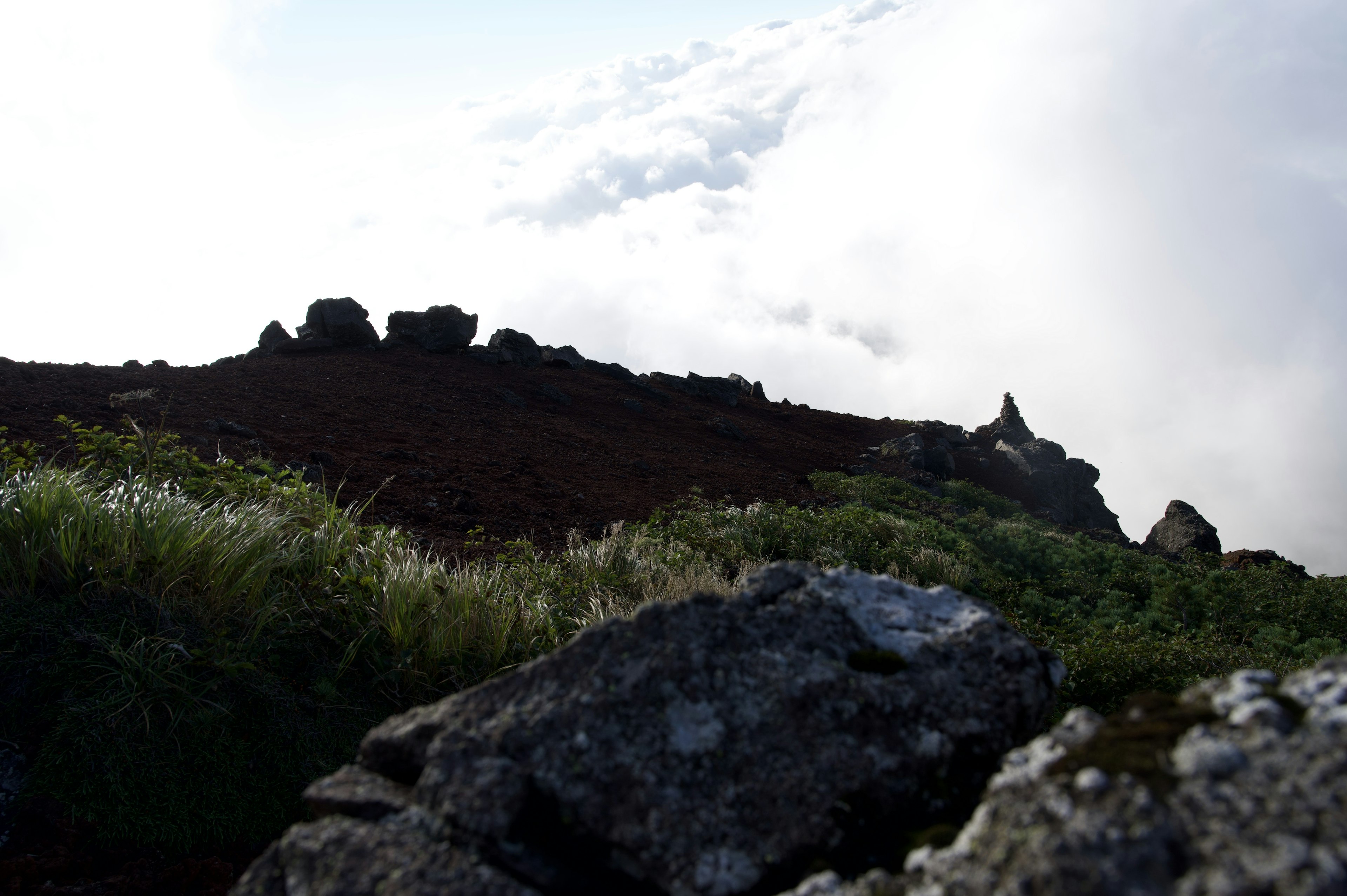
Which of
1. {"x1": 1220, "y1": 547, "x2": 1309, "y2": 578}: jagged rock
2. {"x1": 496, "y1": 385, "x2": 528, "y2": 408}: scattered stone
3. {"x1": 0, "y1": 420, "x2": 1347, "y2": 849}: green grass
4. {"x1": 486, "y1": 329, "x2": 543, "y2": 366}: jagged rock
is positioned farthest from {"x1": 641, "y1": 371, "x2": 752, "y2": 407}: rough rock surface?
{"x1": 0, "y1": 420, "x2": 1347, "y2": 849}: green grass

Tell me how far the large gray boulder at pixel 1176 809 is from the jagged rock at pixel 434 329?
19993 mm

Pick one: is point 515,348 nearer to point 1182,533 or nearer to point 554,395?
point 554,395

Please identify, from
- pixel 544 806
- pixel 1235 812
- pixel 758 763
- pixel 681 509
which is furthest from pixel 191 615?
pixel 681 509

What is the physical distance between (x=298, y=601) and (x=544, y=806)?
340 cm

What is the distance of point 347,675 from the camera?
14.3ft

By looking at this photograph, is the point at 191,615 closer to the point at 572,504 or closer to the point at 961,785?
the point at 961,785

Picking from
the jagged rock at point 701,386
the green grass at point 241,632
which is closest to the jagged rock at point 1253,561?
the green grass at point 241,632

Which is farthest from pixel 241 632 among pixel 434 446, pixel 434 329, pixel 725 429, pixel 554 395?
pixel 434 329

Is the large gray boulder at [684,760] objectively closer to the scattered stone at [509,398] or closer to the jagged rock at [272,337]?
the scattered stone at [509,398]

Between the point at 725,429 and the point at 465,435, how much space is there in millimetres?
7017

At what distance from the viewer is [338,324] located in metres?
19.0

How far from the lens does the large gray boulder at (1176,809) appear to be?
1.21 m

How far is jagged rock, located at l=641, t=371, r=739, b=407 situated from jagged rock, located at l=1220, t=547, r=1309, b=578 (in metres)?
12.7

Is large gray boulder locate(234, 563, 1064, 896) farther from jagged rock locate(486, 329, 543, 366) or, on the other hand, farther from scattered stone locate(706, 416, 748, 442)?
jagged rock locate(486, 329, 543, 366)
